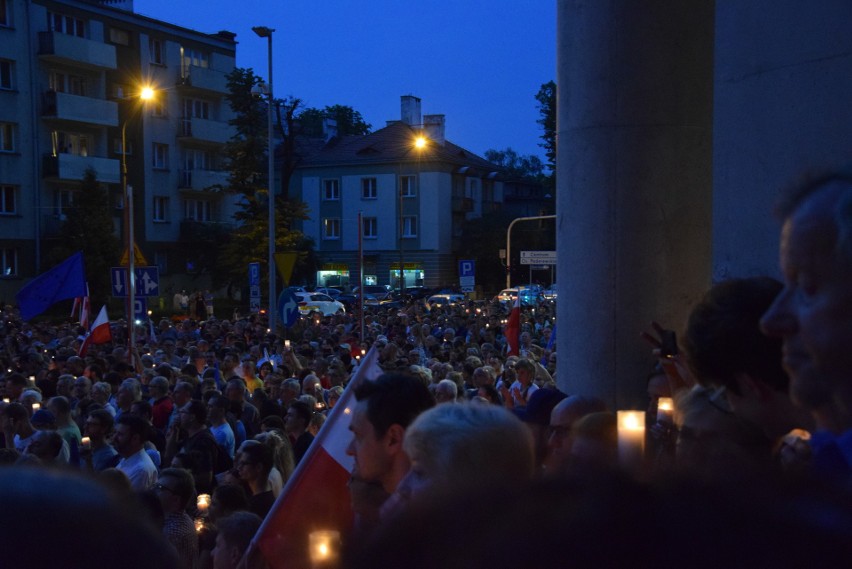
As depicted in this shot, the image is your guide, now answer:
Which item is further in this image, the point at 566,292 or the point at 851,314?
the point at 566,292

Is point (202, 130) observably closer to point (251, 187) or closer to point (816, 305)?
point (251, 187)

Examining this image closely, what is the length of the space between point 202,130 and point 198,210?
448 cm

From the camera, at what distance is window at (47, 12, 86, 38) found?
4534 cm

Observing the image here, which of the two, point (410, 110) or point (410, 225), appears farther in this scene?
point (410, 110)

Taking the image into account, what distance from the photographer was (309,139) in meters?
73.5

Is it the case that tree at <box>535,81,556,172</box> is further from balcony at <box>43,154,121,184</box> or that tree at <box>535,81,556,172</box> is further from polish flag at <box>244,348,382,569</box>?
polish flag at <box>244,348,382,569</box>

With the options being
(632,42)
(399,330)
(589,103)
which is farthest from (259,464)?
(399,330)

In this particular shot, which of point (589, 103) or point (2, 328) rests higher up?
point (589, 103)

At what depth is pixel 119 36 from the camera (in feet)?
161

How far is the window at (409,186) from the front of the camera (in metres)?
66.7

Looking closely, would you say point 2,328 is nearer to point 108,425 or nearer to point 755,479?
point 108,425

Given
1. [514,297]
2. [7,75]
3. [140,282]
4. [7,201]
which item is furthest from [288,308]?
[7,75]

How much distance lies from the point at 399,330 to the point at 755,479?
20742 mm

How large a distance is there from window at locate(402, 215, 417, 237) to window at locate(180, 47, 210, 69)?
722 inches
